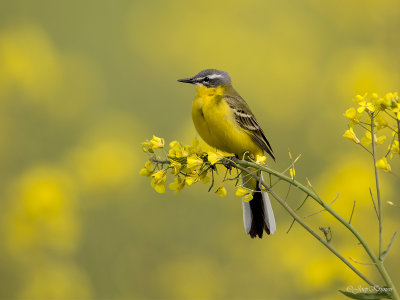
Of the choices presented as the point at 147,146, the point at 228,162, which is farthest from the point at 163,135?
the point at 147,146

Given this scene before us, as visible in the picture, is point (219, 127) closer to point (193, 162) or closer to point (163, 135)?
point (193, 162)

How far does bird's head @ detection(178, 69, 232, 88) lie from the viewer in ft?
14.8

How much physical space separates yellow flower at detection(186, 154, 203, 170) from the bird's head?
2055mm

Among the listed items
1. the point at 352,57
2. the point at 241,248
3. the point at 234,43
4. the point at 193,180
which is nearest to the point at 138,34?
the point at 234,43

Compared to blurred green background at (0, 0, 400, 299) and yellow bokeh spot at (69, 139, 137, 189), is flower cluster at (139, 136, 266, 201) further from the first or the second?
yellow bokeh spot at (69, 139, 137, 189)

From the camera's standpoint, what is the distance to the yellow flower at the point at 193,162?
8.01ft

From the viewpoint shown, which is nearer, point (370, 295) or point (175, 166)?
point (370, 295)

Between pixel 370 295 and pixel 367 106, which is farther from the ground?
pixel 367 106

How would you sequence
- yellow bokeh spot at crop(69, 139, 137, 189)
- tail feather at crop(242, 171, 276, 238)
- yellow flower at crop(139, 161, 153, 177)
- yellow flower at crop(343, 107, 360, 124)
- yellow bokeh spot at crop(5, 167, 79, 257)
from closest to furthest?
yellow flower at crop(343, 107, 360, 124)
yellow flower at crop(139, 161, 153, 177)
tail feather at crop(242, 171, 276, 238)
yellow bokeh spot at crop(5, 167, 79, 257)
yellow bokeh spot at crop(69, 139, 137, 189)

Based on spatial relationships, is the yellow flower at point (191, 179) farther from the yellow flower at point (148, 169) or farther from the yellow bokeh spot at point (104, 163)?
the yellow bokeh spot at point (104, 163)

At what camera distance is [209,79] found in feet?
15.0

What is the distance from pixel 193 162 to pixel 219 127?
5.70 feet

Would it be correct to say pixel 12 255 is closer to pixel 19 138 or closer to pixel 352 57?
pixel 19 138

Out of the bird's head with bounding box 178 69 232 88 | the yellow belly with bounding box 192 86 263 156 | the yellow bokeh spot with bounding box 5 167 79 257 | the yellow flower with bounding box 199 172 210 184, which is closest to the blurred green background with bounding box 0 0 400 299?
the yellow bokeh spot with bounding box 5 167 79 257
